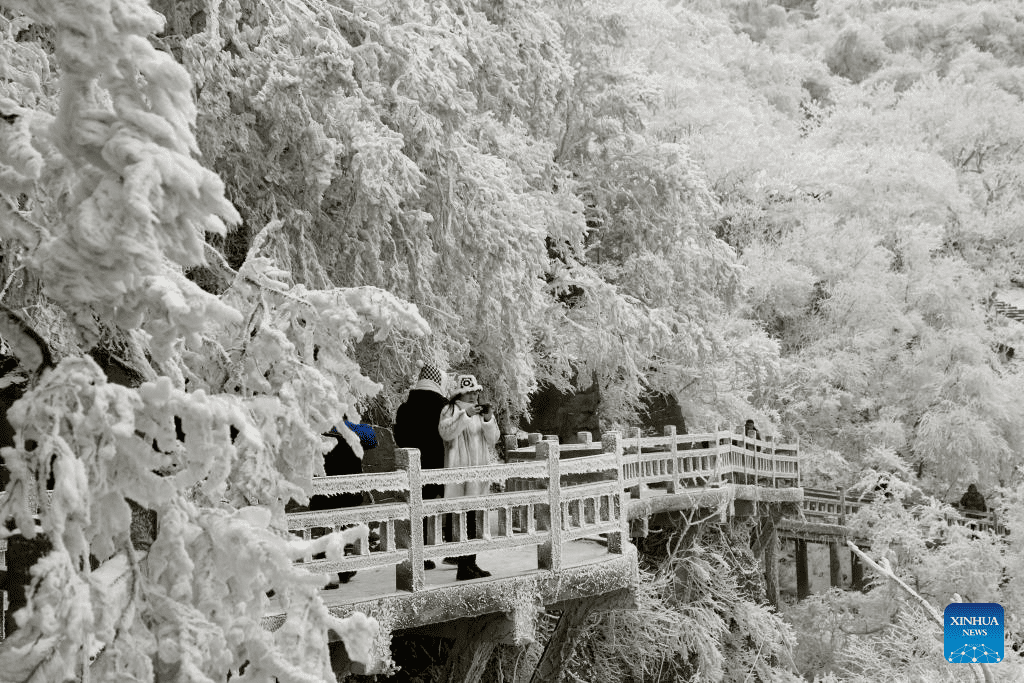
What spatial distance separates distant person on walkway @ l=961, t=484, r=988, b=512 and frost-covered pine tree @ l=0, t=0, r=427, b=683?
973 inches

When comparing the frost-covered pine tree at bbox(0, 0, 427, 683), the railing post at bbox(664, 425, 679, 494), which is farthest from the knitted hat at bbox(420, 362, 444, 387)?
the railing post at bbox(664, 425, 679, 494)

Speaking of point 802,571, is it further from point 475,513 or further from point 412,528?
point 412,528

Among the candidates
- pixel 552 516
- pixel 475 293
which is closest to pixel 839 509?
pixel 475 293

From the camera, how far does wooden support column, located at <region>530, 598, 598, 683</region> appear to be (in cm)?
1073

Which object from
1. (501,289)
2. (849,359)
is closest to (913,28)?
(849,359)

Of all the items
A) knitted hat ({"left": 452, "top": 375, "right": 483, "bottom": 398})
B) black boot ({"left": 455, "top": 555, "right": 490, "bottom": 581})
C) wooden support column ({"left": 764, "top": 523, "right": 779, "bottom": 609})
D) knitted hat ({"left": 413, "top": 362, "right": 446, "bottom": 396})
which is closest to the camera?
black boot ({"left": 455, "top": 555, "right": 490, "bottom": 581})

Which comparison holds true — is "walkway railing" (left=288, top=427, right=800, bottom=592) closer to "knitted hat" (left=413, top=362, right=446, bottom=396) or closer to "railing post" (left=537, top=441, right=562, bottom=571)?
"railing post" (left=537, top=441, right=562, bottom=571)

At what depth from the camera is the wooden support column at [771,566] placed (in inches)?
909

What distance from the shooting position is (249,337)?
3732 millimetres

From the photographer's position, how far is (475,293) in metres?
11.2

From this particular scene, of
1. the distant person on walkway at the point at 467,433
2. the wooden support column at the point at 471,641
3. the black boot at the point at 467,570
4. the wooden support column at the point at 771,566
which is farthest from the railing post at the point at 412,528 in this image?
the wooden support column at the point at 771,566

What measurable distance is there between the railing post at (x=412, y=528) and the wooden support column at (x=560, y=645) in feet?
10.6

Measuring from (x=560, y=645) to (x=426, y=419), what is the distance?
4.10 metres

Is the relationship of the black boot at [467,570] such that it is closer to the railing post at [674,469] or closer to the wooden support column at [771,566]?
the railing post at [674,469]
